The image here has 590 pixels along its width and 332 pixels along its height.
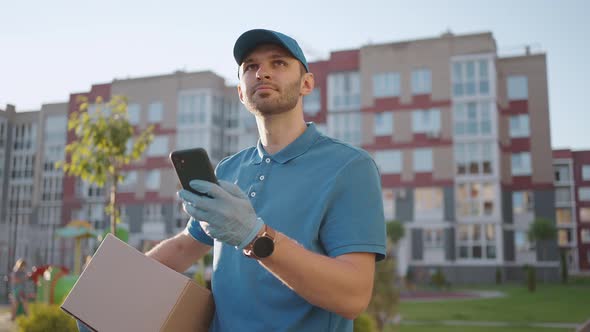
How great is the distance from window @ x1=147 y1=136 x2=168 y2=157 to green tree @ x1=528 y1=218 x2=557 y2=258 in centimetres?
2729

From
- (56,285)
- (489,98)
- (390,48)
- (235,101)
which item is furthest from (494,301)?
(235,101)

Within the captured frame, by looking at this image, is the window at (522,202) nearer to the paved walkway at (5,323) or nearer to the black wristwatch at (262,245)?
the paved walkway at (5,323)

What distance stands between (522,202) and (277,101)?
41337mm

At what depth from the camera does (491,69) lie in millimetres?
37031

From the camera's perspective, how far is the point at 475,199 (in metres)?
37.2

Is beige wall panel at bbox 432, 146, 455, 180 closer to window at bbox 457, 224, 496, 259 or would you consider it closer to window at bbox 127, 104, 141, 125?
window at bbox 457, 224, 496, 259

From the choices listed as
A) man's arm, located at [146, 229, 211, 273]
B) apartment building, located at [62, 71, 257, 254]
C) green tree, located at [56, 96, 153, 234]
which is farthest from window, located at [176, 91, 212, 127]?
man's arm, located at [146, 229, 211, 273]

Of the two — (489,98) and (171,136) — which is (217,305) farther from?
(171,136)

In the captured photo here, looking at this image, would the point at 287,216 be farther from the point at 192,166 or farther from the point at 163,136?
the point at 163,136

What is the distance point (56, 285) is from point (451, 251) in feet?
94.2

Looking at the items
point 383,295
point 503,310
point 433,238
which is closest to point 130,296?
point 383,295

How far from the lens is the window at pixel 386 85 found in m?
39.2

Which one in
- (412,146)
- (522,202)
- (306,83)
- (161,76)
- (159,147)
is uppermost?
(161,76)

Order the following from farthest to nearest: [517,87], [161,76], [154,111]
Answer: [161,76]
[154,111]
[517,87]
